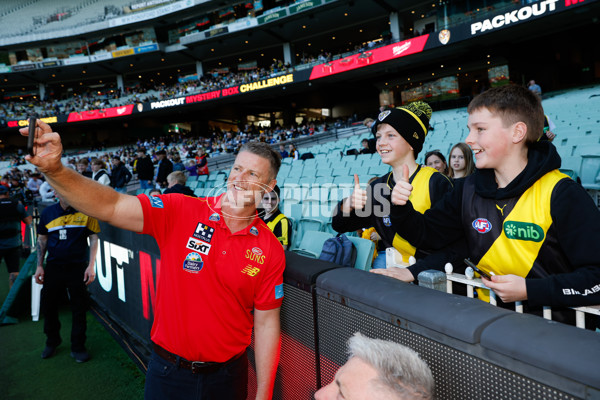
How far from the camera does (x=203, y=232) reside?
61.7 inches

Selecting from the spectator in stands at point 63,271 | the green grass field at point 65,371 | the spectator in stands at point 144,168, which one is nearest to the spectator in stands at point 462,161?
the green grass field at point 65,371

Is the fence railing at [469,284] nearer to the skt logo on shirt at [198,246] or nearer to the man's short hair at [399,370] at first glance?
the man's short hair at [399,370]

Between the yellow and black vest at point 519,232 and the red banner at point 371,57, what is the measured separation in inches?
842

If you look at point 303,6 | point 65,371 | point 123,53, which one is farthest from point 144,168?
point 123,53

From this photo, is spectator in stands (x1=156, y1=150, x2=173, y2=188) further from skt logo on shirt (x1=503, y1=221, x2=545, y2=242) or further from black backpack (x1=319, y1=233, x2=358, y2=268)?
skt logo on shirt (x1=503, y1=221, x2=545, y2=242)

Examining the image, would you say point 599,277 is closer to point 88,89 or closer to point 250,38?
point 250,38

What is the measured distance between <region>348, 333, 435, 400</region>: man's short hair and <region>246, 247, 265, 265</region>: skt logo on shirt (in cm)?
74

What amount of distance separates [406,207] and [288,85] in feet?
88.9

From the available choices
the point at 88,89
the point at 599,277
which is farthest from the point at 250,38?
the point at 599,277

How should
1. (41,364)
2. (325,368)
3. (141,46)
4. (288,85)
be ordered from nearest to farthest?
(325,368), (41,364), (288,85), (141,46)

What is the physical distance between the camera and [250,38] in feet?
98.7

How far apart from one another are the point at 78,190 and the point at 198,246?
53 cm

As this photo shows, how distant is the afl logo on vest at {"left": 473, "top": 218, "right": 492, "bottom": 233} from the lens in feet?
4.66

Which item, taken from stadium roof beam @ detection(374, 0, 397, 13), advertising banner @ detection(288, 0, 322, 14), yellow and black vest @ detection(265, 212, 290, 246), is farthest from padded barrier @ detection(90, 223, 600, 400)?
advertising banner @ detection(288, 0, 322, 14)
